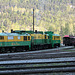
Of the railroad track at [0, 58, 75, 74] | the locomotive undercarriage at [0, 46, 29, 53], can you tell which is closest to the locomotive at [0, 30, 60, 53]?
the locomotive undercarriage at [0, 46, 29, 53]

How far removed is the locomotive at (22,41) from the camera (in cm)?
2520

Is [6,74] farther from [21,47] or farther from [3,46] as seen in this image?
[21,47]

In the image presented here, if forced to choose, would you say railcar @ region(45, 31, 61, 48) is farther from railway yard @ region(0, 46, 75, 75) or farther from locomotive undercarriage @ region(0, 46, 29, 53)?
railway yard @ region(0, 46, 75, 75)

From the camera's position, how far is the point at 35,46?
30.6 metres

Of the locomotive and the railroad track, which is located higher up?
the locomotive

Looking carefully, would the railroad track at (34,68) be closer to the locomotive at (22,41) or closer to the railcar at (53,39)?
the locomotive at (22,41)

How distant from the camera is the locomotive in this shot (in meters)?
25.2

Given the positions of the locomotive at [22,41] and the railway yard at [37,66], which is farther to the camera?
the locomotive at [22,41]

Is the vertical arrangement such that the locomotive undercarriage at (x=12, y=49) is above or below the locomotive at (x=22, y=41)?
below

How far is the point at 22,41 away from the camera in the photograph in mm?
27234

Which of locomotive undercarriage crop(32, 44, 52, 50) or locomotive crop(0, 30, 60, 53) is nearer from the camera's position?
locomotive crop(0, 30, 60, 53)

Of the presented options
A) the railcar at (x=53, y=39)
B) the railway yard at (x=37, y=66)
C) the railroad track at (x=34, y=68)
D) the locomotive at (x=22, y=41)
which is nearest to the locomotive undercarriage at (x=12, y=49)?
the locomotive at (x=22, y=41)

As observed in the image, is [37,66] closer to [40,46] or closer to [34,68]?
[34,68]

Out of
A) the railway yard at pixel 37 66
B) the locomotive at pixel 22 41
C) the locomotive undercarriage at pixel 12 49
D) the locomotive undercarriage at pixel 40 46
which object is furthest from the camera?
the locomotive undercarriage at pixel 40 46
